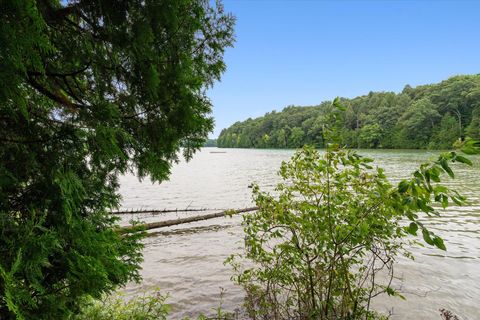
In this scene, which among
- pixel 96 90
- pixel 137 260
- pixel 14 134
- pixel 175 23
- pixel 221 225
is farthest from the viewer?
pixel 221 225

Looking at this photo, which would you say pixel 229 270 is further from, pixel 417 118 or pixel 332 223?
pixel 417 118

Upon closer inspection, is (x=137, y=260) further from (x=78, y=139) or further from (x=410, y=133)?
(x=410, y=133)

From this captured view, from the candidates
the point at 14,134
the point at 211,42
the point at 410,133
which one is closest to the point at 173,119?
the point at 211,42

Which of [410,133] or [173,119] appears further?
[410,133]

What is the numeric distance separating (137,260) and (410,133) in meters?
86.5

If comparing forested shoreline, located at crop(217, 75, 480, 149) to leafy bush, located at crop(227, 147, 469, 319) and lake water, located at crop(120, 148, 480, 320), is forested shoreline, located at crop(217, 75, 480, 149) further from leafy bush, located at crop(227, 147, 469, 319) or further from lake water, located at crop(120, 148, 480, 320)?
leafy bush, located at crop(227, 147, 469, 319)

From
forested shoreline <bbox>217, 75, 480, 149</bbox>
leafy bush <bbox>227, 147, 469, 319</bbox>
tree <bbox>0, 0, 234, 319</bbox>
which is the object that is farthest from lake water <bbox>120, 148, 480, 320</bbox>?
forested shoreline <bbox>217, 75, 480, 149</bbox>

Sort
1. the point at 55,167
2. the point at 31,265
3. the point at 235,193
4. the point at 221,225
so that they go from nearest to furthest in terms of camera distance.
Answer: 1. the point at 31,265
2. the point at 55,167
3. the point at 221,225
4. the point at 235,193

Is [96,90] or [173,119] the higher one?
[96,90]

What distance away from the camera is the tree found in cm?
193

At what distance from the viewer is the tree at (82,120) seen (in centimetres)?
193

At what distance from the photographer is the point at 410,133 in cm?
7538

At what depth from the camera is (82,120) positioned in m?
2.43

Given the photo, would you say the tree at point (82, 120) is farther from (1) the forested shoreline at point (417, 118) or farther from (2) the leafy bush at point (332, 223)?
(1) the forested shoreline at point (417, 118)
